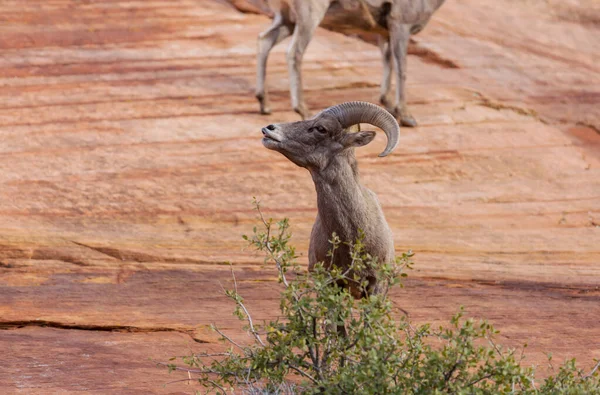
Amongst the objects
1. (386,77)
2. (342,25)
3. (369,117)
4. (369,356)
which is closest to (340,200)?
(369,117)

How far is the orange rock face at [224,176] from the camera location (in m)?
7.32

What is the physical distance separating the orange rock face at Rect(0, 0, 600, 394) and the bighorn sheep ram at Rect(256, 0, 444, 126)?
0.35m

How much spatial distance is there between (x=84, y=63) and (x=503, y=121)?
17.0 ft

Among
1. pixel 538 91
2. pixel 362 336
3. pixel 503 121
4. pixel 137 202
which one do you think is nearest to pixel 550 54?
pixel 538 91

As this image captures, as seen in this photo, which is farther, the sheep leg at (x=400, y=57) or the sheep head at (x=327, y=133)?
the sheep leg at (x=400, y=57)

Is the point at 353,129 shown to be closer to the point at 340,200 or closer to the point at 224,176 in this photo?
the point at 340,200

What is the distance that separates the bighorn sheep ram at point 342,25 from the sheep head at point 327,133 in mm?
5547

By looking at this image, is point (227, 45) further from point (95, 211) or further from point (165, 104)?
point (95, 211)

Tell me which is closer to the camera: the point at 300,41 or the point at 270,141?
the point at 270,141

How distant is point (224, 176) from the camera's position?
10.2 meters

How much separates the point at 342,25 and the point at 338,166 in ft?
20.4

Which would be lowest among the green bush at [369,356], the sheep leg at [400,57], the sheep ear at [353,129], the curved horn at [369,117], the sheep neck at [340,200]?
the sheep leg at [400,57]

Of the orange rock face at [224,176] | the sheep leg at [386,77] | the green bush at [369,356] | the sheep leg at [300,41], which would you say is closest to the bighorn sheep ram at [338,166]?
the green bush at [369,356]

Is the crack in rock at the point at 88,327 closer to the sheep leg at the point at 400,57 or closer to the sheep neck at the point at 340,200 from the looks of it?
the sheep neck at the point at 340,200
